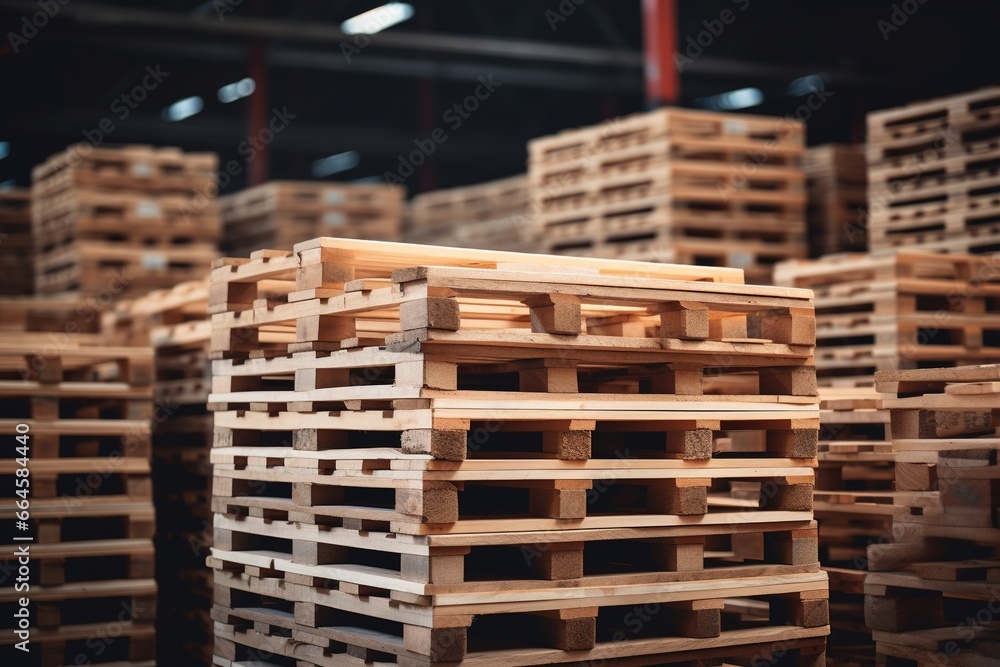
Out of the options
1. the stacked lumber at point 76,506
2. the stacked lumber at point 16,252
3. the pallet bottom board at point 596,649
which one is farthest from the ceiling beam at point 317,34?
the pallet bottom board at point 596,649

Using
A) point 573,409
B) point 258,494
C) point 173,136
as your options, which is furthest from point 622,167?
point 173,136

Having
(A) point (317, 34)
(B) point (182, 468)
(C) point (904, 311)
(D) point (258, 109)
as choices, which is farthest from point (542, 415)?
(A) point (317, 34)

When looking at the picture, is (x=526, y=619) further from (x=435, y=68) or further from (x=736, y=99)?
(x=736, y=99)

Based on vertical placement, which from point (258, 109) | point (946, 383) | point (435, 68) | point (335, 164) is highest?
point (435, 68)

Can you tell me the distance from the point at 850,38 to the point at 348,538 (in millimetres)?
21540

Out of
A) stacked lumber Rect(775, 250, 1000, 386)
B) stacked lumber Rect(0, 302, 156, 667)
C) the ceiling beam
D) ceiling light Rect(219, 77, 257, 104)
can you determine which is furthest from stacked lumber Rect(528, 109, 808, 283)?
ceiling light Rect(219, 77, 257, 104)

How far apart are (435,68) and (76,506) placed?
1822 centimetres

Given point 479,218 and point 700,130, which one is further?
point 479,218

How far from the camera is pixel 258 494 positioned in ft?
20.9

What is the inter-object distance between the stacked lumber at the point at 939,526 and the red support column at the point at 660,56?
716 cm

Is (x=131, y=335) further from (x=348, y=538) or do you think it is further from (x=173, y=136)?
(x=173, y=136)

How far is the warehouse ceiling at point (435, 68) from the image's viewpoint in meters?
21.7

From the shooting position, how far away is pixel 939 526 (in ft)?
20.1

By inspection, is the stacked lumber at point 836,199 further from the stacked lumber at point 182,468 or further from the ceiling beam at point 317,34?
the ceiling beam at point 317,34
